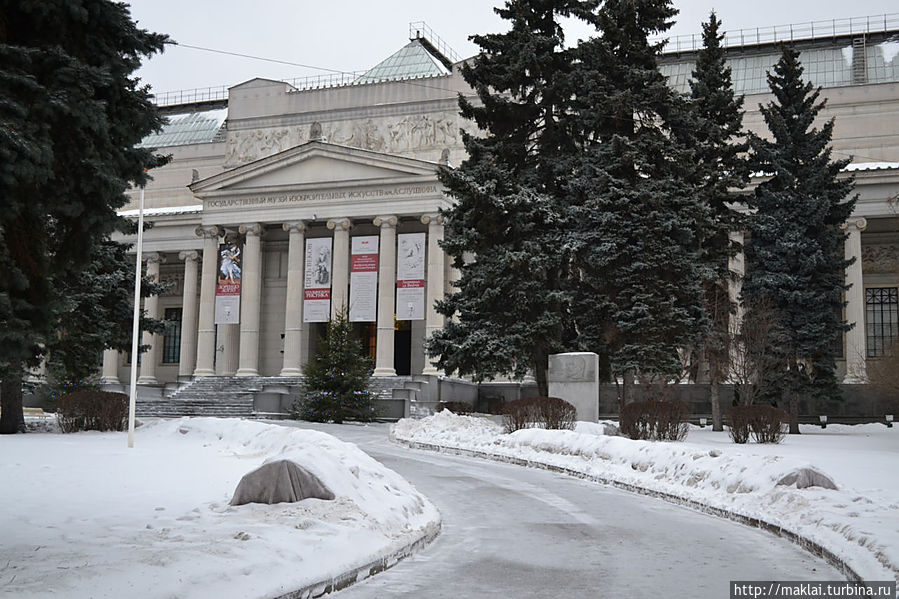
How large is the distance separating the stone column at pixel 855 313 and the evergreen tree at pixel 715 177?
11.9m

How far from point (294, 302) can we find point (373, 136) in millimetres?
12019

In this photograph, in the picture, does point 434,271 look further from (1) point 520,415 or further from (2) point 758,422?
(2) point 758,422

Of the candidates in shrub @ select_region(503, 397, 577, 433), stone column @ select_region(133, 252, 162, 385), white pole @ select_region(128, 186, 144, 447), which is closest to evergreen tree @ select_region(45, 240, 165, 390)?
white pole @ select_region(128, 186, 144, 447)

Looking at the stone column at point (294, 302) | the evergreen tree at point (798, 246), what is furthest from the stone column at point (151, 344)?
the evergreen tree at point (798, 246)

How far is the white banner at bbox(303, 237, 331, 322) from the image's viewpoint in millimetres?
47562

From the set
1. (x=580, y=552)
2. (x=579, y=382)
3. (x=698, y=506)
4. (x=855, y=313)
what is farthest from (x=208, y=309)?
(x=580, y=552)

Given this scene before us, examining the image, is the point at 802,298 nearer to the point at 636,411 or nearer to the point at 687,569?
the point at 636,411

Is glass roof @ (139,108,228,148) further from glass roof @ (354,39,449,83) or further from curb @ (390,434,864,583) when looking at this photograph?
curb @ (390,434,864,583)

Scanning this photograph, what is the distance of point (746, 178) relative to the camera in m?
34.4

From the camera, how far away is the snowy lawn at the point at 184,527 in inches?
257

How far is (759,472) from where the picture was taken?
1302 centimetres

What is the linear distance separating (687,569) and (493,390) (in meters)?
40.6

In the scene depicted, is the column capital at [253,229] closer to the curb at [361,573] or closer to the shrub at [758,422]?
the shrub at [758,422]

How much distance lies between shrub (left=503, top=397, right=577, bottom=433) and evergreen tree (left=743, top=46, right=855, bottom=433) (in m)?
11.7
